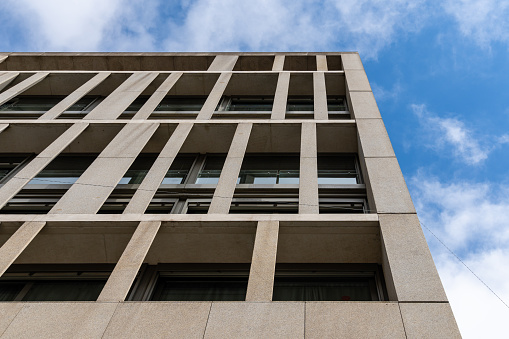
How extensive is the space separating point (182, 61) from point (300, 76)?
6608 millimetres

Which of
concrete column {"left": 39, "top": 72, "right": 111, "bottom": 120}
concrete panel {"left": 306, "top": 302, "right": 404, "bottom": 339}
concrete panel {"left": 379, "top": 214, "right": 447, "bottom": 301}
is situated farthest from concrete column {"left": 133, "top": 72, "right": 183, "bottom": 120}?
concrete panel {"left": 306, "top": 302, "right": 404, "bottom": 339}

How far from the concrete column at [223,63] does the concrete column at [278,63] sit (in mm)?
1889

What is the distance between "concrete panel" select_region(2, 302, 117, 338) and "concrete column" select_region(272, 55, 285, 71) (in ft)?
48.8

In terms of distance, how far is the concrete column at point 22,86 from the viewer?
1620 cm

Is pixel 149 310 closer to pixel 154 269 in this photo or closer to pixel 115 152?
pixel 154 269

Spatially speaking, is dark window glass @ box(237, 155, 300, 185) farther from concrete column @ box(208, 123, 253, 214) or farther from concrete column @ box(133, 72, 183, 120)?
concrete column @ box(133, 72, 183, 120)

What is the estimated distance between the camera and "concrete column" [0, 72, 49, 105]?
16198mm

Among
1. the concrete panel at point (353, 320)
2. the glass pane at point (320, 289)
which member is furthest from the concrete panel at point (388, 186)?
the concrete panel at point (353, 320)

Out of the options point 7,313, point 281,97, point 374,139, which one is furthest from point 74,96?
point 7,313

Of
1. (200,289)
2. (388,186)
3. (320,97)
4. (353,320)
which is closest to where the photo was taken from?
(353,320)

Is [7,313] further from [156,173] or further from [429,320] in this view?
[429,320]

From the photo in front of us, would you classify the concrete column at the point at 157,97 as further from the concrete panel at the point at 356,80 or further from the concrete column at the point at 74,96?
the concrete panel at the point at 356,80

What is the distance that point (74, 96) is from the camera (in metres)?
16.6

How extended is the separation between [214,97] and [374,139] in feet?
21.5
